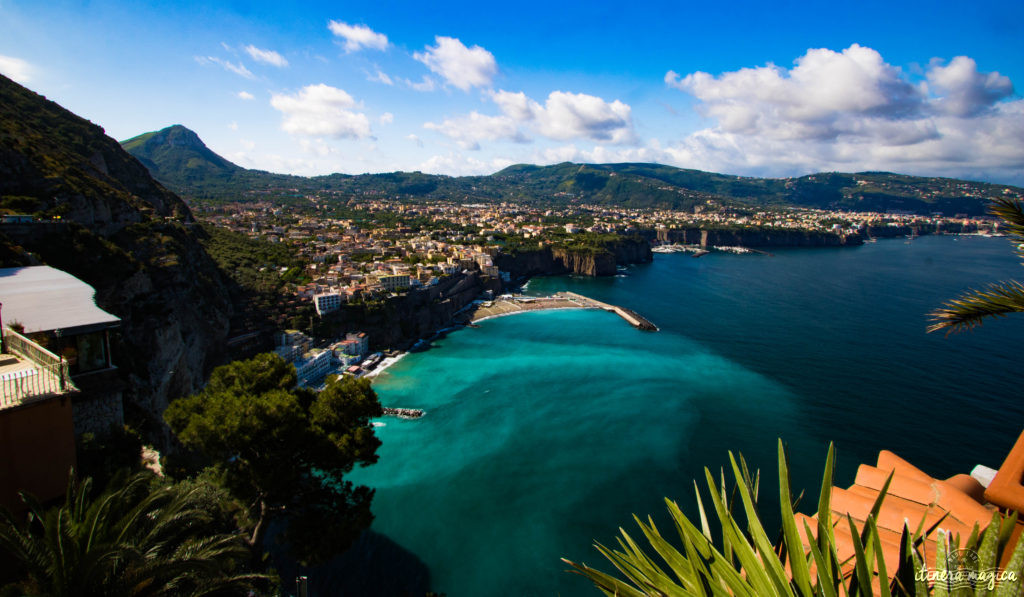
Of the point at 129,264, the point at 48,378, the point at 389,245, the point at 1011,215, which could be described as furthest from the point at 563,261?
the point at 1011,215

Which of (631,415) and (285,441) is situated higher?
(285,441)

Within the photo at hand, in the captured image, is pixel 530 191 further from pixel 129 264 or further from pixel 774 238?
pixel 129 264

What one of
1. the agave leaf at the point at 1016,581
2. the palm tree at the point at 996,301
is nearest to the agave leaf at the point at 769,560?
the agave leaf at the point at 1016,581

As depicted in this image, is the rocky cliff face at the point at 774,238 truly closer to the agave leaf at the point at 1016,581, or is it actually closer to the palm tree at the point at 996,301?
the palm tree at the point at 996,301

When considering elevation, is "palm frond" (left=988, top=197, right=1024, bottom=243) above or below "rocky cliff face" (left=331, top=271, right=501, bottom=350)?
above

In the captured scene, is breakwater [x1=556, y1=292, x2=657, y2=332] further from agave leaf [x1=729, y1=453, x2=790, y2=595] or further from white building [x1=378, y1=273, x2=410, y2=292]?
agave leaf [x1=729, y1=453, x2=790, y2=595]

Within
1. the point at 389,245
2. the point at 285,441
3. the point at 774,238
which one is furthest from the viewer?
the point at 774,238

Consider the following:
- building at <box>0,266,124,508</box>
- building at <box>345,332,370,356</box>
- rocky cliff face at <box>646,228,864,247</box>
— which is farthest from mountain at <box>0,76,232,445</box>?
rocky cliff face at <box>646,228,864,247</box>
